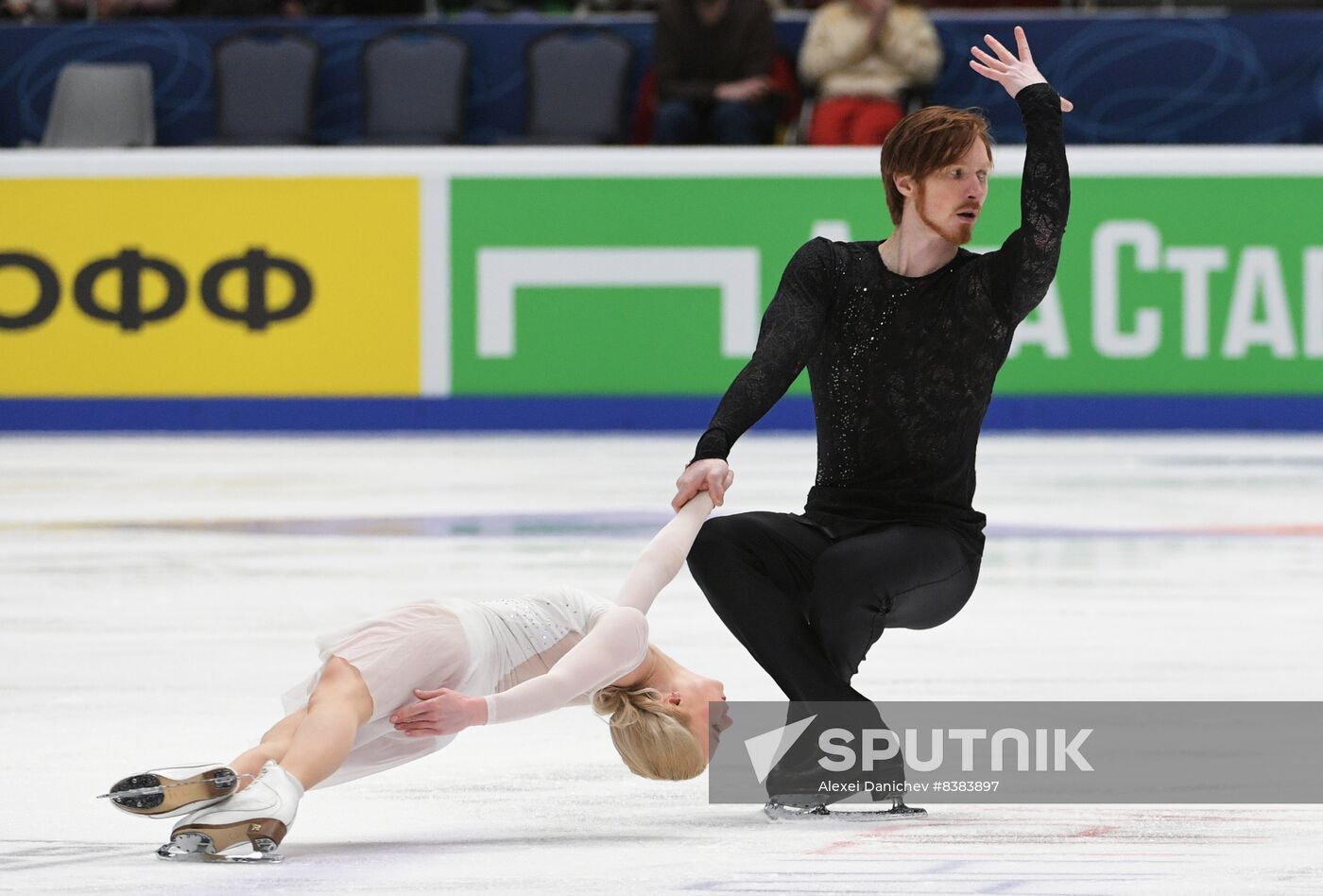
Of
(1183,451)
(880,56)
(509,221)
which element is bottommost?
(1183,451)

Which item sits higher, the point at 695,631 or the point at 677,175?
the point at 677,175

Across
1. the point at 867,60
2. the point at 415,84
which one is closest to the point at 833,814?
the point at 867,60

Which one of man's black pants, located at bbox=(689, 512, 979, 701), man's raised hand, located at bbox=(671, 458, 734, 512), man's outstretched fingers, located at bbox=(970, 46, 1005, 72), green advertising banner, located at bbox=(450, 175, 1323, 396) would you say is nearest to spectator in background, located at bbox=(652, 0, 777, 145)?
green advertising banner, located at bbox=(450, 175, 1323, 396)

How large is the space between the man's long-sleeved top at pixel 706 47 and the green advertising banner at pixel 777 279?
568 millimetres

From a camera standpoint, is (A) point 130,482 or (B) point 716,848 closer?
(B) point 716,848

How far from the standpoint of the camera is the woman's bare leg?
2479 millimetres

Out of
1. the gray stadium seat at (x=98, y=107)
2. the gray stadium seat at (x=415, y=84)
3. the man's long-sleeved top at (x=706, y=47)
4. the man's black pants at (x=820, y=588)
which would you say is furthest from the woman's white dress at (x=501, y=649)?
the gray stadium seat at (x=98, y=107)

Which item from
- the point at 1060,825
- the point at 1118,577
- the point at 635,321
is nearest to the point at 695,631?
the point at 1118,577

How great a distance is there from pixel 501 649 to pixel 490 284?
22.6ft

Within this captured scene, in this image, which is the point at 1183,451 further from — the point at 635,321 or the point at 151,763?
the point at 151,763

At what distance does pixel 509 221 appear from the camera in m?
9.51

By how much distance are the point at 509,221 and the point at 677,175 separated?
0.75 meters

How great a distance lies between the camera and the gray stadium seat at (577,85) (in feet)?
33.0

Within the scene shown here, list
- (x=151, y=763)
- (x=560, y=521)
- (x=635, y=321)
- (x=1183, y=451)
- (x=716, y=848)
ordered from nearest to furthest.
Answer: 1. (x=716, y=848)
2. (x=151, y=763)
3. (x=560, y=521)
4. (x=1183, y=451)
5. (x=635, y=321)
